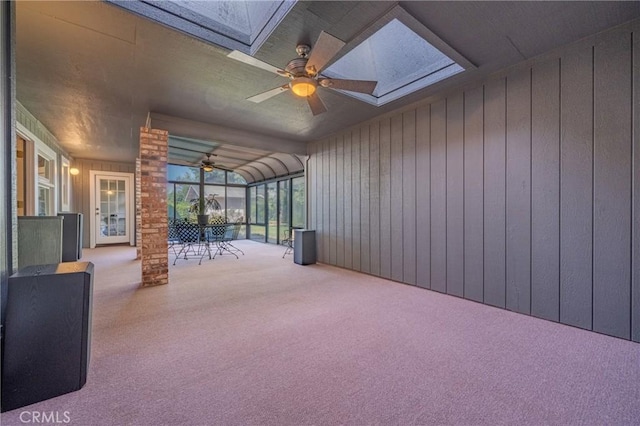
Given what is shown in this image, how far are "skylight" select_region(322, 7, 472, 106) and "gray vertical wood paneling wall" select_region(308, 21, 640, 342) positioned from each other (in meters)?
0.45

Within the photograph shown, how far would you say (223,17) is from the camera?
2.56 meters

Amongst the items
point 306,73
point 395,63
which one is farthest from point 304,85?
point 395,63

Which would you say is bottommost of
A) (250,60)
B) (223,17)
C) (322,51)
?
(322,51)

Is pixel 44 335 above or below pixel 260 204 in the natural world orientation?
below

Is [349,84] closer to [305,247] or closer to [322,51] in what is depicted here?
[322,51]

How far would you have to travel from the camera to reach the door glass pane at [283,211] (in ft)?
28.4

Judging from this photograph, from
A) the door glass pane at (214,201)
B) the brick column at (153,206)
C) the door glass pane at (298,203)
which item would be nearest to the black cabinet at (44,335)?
the brick column at (153,206)

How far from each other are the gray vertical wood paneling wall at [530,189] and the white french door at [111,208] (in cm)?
804

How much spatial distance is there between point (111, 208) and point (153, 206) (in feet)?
19.9

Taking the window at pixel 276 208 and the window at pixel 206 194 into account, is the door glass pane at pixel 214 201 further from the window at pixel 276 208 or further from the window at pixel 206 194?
the window at pixel 276 208

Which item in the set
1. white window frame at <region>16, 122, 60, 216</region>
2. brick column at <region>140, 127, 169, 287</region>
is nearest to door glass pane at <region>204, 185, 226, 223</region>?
white window frame at <region>16, 122, 60, 216</region>

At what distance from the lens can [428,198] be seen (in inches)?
154

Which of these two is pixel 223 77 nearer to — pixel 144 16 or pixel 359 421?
pixel 144 16

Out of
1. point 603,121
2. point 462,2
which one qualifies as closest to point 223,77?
point 462,2
